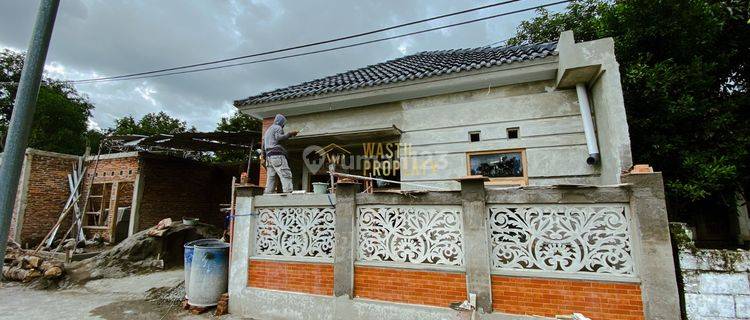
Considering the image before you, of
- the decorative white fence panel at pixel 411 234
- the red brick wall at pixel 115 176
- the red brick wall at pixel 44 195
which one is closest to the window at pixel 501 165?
the decorative white fence panel at pixel 411 234

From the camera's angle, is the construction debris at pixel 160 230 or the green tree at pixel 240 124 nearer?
the construction debris at pixel 160 230

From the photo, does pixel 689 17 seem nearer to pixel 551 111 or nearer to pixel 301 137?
pixel 551 111

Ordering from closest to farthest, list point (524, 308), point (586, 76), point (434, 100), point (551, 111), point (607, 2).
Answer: point (524, 308), point (586, 76), point (551, 111), point (434, 100), point (607, 2)

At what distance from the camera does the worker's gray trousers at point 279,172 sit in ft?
18.3

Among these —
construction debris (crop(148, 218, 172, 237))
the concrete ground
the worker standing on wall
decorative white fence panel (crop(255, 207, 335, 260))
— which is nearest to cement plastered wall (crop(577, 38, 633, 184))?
decorative white fence panel (crop(255, 207, 335, 260))

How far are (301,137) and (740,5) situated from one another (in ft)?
31.4

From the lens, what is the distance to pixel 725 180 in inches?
215

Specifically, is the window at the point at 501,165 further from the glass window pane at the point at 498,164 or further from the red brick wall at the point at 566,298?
the red brick wall at the point at 566,298

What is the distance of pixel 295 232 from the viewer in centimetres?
496

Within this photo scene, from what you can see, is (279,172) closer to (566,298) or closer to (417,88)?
(417,88)

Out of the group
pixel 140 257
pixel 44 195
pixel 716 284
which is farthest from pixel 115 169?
pixel 716 284

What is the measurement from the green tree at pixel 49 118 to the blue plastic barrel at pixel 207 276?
19.7 meters

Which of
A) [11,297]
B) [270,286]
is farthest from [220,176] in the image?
[270,286]

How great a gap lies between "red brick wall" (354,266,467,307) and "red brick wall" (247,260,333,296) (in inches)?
19.4
